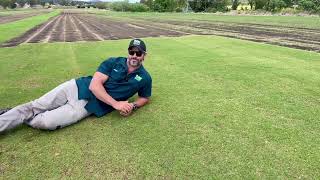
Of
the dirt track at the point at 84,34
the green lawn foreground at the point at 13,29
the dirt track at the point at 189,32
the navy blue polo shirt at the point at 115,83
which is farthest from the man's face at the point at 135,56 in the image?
the green lawn foreground at the point at 13,29

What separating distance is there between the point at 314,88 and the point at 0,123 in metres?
6.67

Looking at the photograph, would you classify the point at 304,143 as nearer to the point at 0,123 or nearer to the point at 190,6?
the point at 0,123

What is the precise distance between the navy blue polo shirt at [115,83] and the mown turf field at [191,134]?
30 centimetres

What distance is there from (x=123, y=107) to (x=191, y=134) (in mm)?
1289

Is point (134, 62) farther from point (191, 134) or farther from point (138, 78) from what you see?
point (191, 134)

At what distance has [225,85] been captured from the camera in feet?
30.2

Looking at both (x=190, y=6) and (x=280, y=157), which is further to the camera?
(x=190, y=6)

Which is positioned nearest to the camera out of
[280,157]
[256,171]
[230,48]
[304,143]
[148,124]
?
[256,171]

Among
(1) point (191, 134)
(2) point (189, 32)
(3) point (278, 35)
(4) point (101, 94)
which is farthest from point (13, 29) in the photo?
(1) point (191, 134)

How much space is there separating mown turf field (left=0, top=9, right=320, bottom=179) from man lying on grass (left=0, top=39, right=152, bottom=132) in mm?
212

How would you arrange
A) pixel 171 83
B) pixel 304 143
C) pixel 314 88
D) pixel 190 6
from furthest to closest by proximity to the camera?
pixel 190 6 < pixel 171 83 < pixel 314 88 < pixel 304 143

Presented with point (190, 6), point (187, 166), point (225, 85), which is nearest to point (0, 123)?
point (187, 166)

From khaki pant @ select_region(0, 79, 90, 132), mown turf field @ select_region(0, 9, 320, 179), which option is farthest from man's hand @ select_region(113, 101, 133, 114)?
khaki pant @ select_region(0, 79, 90, 132)

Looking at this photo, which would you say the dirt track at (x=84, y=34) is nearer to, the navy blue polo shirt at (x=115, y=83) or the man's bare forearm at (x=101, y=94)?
the navy blue polo shirt at (x=115, y=83)
